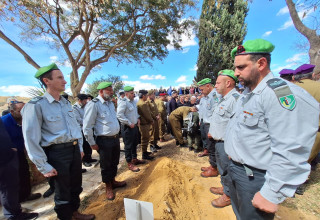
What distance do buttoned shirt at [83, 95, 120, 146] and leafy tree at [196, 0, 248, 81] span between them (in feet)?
52.7

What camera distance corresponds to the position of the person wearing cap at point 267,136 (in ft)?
3.28

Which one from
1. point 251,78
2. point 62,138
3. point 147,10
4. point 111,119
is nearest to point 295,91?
point 251,78

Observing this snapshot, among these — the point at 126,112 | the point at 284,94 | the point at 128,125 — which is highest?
the point at 284,94

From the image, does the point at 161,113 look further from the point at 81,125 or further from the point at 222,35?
the point at 222,35

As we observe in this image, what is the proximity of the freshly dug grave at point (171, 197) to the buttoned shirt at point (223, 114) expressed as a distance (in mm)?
1229

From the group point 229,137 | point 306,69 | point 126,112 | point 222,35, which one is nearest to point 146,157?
point 126,112

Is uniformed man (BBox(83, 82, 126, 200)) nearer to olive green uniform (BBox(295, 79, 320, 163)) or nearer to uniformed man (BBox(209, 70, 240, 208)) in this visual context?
uniformed man (BBox(209, 70, 240, 208))

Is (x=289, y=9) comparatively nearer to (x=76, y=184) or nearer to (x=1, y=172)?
(x=76, y=184)

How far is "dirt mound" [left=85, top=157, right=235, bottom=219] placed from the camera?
235 centimetres

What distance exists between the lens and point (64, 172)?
6.63ft

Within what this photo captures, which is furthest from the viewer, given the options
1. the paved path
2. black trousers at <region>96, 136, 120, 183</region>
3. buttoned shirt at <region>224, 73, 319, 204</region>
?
black trousers at <region>96, 136, 120, 183</region>

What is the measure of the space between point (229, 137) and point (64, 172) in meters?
2.17

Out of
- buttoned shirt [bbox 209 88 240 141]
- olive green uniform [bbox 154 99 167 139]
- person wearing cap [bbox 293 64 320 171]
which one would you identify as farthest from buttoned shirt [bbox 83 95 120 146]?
olive green uniform [bbox 154 99 167 139]

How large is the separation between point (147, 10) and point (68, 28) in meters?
6.74
